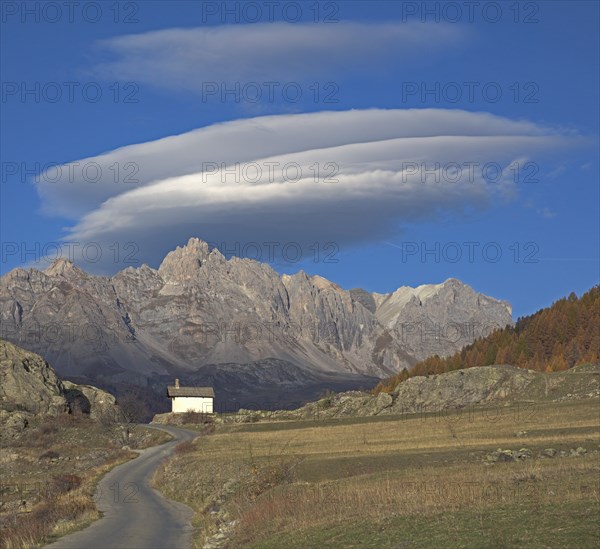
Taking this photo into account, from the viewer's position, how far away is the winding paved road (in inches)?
1162

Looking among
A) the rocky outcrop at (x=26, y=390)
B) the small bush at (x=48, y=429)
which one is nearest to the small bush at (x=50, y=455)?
the small bush at (x=48, y=429)

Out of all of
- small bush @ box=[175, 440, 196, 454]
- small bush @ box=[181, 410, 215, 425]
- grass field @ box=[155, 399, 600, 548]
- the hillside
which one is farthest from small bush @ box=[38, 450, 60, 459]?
the hillside

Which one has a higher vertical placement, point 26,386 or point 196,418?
point 26,386

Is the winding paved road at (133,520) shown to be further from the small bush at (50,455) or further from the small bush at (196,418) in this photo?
the small bush at (196,418)

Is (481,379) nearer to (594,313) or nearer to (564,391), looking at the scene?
(564,391)

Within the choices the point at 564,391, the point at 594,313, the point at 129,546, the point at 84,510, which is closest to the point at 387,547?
the point at 129,546

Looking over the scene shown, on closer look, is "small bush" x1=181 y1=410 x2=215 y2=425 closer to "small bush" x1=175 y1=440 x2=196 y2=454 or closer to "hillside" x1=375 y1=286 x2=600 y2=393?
"small bush" x1=175 y1=440 x2=196 y2=454

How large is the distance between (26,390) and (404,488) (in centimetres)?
8100

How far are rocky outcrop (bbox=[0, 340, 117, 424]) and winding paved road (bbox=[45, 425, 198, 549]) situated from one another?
41.6 metres

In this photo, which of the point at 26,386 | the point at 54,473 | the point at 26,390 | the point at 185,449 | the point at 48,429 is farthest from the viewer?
the point at 26,386

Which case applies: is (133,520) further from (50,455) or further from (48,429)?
(48,429)

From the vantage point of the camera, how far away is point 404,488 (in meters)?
36.6

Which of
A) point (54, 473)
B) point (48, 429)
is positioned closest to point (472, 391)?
point (48, 429)

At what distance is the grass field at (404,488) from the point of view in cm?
2469
